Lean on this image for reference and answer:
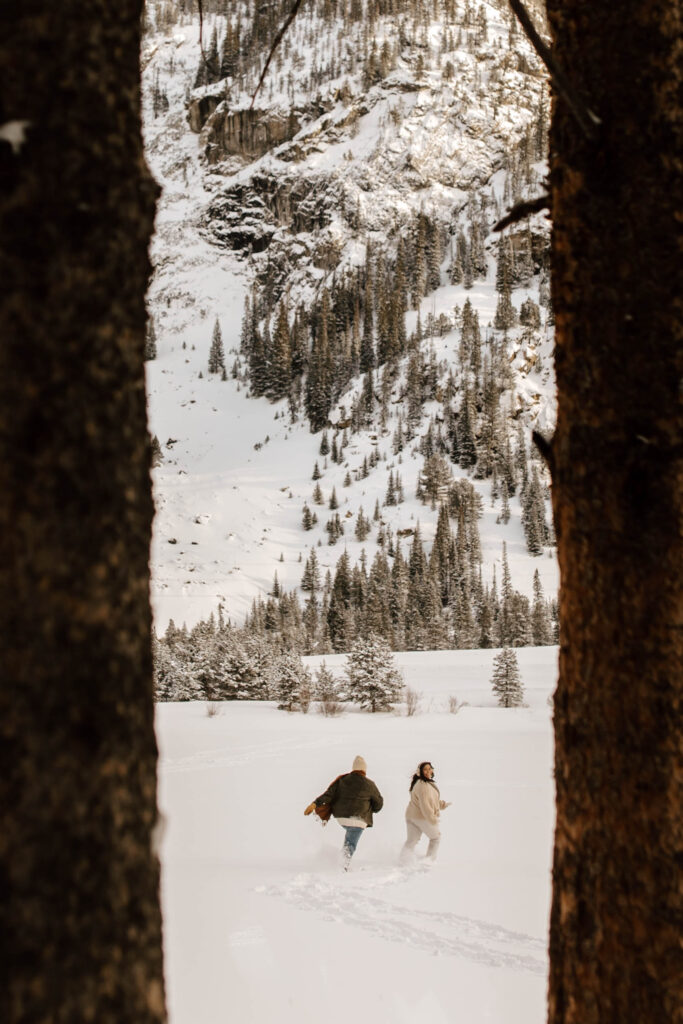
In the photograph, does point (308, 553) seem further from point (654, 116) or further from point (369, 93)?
point (369, 93)

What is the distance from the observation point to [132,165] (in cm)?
105

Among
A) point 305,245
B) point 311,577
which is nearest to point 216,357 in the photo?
point 305,245

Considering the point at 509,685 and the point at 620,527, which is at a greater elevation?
the point at 620,527

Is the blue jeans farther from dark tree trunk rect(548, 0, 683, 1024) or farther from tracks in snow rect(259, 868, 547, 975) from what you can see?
dark tree trunk rect(548, 0, 683, 1024)

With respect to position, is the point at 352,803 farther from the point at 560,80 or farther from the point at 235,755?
the point at 235,755

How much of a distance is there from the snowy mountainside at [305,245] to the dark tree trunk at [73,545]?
180 feet

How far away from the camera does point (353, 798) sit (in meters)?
6.38

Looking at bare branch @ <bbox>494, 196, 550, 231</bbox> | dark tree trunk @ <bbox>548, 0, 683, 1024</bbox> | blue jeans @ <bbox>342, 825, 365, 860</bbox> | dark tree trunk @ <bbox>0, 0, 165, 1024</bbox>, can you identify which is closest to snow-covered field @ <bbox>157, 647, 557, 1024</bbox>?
blue jeans @ <bbox>342, 825, 365, 860</bbox>

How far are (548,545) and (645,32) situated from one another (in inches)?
2527

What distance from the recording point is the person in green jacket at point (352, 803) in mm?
6285

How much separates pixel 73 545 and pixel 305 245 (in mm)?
128105

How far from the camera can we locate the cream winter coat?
20.8 feet

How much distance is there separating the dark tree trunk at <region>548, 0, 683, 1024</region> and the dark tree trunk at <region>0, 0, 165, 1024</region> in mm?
1005

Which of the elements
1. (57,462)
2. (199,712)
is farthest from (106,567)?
(199,712)
